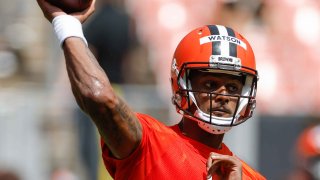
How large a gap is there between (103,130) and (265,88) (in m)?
6.43

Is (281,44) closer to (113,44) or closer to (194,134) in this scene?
(113,44)

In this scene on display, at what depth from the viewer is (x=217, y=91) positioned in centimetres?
433

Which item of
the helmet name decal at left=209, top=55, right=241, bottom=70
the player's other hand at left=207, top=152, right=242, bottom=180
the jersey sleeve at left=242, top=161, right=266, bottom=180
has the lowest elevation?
the jersey sleeve at left=242, top=161, right=266, bottom=180

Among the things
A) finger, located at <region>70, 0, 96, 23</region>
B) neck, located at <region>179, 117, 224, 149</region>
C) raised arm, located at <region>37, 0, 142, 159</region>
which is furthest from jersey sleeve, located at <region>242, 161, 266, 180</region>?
finger, located at <region>70, 0, 96, 23</region>

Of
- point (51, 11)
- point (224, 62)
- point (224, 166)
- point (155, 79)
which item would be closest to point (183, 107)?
point (224, 62)

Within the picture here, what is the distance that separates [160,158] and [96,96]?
1.67ft

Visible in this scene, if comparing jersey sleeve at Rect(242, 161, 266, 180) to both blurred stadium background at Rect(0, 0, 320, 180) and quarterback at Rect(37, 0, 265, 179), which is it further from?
blurred stadium background at Rect(0, 0, 320, 180)

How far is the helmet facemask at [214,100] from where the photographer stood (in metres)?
4.29

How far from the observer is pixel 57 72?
953 cm

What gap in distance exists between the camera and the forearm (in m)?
3.75

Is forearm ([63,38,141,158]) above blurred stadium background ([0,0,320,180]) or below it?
above

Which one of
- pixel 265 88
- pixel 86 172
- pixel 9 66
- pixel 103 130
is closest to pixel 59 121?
pixel 86 172

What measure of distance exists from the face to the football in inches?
27.0

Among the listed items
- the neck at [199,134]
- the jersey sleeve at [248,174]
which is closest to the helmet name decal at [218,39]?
the neck at [199,134]
